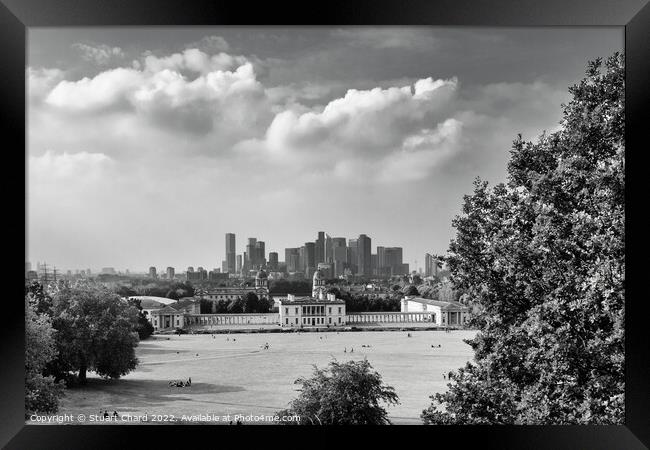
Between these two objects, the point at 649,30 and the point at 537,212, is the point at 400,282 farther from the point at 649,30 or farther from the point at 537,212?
the point at 649,30

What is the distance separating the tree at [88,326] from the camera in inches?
335

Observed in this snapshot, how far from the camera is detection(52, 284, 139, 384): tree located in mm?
8516

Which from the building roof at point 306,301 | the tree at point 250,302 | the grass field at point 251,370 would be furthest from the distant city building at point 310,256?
the building roof at point 306,301

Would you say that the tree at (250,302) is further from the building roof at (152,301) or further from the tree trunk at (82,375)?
the tree trunk at (82,375)

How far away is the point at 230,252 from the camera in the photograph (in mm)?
11180

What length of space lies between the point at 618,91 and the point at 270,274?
40.2 ft

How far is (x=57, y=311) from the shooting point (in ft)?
28.3

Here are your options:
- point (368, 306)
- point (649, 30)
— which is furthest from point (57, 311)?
point (368, 306)

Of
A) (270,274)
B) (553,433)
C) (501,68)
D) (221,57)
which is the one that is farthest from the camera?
(270,274)

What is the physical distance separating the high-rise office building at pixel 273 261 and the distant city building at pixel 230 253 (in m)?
0.91

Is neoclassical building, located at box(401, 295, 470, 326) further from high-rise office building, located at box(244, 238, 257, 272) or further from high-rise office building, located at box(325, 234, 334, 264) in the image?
high-rise office building, located at box(244, 238, 257, 272)

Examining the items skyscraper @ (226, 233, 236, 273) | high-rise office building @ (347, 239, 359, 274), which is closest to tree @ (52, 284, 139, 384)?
skyscraper @ (226, 233, 236, 273)

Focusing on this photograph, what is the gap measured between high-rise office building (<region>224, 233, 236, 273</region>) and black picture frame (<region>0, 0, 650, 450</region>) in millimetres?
7432

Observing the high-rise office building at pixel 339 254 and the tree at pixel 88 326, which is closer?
the tree at pixel 88 326
